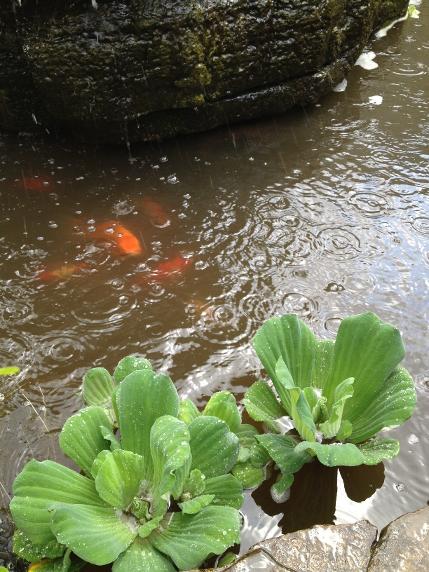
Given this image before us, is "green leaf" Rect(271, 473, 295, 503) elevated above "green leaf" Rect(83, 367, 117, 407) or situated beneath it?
situated beneath

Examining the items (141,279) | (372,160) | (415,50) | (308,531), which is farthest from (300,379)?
(415,50)

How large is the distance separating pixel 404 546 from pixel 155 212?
188 cm

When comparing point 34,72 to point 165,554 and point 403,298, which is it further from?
point 165,554

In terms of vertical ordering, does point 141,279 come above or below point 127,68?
below

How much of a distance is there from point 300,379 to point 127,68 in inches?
74.4

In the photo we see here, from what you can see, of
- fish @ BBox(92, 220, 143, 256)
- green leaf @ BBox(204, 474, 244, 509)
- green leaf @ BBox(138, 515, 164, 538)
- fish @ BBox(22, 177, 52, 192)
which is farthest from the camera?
fish @ BBox(22, 177, 52, 192)

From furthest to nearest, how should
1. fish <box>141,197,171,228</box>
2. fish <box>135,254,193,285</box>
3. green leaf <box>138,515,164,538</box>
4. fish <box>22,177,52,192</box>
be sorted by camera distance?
fish <box>22,177,52,192</box>
fish <box>141,197,171,228</box>
fish <box>135,254,193,285</box>
green leaf <box>138,515,164,538</box>

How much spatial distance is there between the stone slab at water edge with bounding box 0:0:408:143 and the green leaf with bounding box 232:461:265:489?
2.04m

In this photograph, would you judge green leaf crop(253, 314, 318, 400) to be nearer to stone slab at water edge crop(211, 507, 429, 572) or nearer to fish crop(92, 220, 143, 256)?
stone slab at water edge crop(211, 507, 429, 572)

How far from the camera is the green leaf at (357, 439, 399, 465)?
5.11ft

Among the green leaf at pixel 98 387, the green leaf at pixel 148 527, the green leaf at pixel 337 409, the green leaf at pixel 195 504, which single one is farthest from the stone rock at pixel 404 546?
the green leaf at pixel 98 387

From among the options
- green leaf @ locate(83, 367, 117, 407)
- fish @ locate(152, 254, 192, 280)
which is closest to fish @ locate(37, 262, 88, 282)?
fish @ locate(152, 254, 192, 280)

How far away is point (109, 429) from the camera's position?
5.14 ft

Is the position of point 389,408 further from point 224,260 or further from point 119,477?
point 224,260
